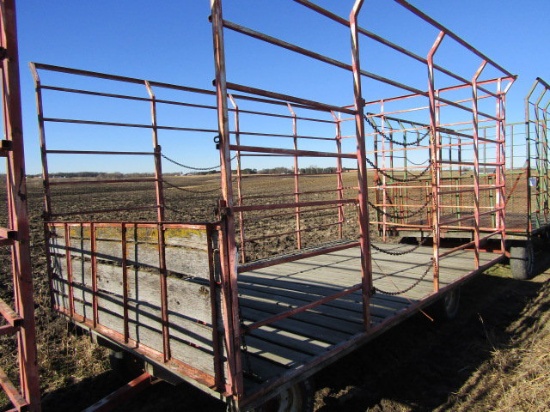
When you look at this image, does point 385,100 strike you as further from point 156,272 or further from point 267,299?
point 156,272

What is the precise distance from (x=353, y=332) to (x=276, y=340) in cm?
60

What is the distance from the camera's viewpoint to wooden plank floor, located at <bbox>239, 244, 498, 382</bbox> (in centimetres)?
282

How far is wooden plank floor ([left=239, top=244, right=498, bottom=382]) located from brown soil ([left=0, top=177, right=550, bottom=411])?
1.54 ft

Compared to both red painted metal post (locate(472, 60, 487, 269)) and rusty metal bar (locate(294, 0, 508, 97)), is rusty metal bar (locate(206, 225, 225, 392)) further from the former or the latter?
red painted metal post (locate(472, 60, 487, 269))

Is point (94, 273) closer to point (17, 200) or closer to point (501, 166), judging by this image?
point (17, 200)

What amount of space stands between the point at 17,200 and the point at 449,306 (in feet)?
14.7

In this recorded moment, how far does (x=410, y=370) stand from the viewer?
3.61 m

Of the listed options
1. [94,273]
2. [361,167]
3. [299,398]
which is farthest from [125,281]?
[361,167]

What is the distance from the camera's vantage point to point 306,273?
203 inches

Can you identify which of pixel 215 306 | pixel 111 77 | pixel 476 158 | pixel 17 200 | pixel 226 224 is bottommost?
pixel 215 306

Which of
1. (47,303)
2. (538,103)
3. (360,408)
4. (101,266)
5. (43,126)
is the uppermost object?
(538,103)

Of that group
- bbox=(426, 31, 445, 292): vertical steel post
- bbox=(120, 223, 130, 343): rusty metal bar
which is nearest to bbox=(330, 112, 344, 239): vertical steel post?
bbox=(426, 31, 445, 292): vertical steel post

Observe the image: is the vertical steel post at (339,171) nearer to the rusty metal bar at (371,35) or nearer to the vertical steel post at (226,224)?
the rusty metal bar at (371,35)

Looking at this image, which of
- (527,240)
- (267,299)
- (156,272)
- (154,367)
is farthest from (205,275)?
(527,240)
